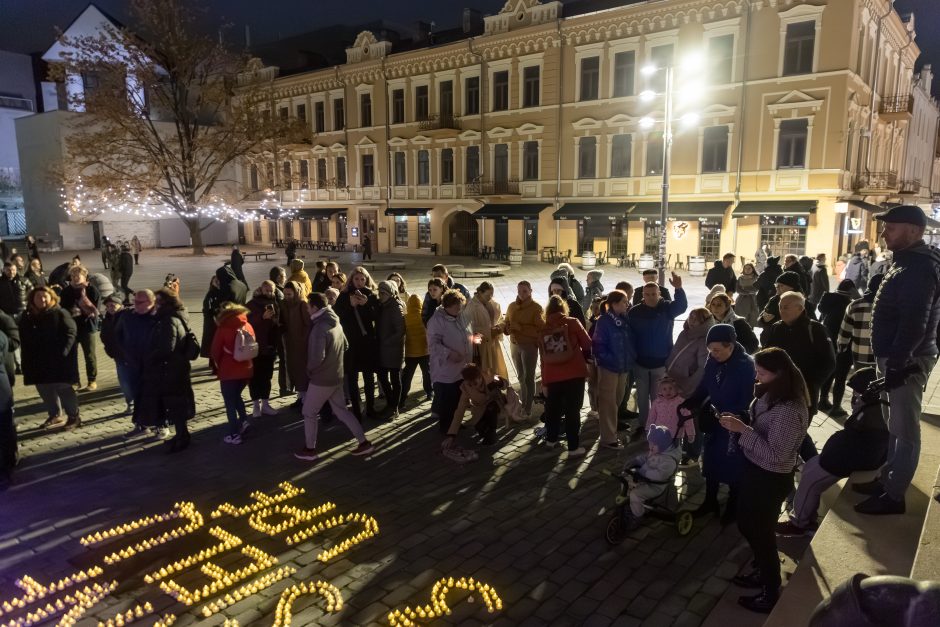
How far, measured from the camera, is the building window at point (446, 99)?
1457 inches

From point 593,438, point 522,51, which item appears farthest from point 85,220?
point 593,438

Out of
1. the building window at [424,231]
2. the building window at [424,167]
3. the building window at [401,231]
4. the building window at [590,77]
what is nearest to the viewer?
the building window at [590,77]

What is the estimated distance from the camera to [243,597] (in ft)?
15.1

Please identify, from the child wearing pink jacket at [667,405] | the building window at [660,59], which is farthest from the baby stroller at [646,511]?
the building window at [660,59]

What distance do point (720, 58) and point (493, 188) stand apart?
43.3 feet

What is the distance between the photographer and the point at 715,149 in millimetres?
29000

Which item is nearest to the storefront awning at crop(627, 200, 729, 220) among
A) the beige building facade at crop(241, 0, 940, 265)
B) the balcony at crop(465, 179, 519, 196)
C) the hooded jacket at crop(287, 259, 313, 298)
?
the beige building facade at crop(241, 0, 940, 265)

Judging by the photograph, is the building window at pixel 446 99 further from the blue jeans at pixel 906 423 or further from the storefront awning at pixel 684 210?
the blue jeans at pixel 906 423

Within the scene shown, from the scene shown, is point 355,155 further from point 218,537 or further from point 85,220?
point 218,537

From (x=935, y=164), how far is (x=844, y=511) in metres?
67.3

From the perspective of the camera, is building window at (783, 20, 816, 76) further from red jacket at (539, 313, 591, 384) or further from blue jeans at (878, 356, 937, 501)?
blue jeans at (878, 356, 937, 501)

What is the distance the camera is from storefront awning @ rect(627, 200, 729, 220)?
2867cm

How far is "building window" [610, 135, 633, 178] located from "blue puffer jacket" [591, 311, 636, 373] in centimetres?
2644

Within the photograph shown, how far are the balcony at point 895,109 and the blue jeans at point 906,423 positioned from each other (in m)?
32.4
